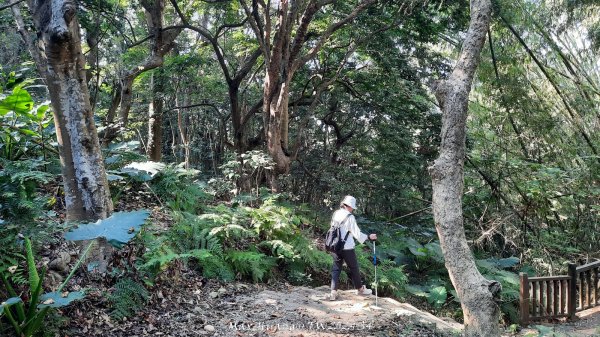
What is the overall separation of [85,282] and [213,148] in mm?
12876

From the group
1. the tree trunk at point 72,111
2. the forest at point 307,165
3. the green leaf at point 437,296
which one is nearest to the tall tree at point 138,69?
the forest at point 307,165

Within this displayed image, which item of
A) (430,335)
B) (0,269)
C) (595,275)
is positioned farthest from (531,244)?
(0,269)

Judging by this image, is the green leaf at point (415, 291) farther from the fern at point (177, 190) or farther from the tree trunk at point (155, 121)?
the tree trunk at point (155, 121)

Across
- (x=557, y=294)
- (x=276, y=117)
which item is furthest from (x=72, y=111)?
(x=557, y=294)

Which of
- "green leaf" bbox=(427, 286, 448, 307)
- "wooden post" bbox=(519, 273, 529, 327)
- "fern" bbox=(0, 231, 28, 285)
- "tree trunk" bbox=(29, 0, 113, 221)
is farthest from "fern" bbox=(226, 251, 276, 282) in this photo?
"wooden post" bbox=(519, 273, 529, 327)

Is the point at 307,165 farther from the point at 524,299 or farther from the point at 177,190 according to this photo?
the point at 524,299

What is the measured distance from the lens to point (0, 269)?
3256 millimetres

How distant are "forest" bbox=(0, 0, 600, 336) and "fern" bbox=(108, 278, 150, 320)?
16 mm

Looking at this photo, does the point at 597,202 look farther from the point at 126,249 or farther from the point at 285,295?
the point at 126,249

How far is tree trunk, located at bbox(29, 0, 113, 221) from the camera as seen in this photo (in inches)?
158

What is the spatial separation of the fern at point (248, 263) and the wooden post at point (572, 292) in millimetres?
5938

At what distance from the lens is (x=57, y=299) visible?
3111 millimetres

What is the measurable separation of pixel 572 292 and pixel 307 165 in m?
8.25

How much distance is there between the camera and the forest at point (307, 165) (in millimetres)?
4195
